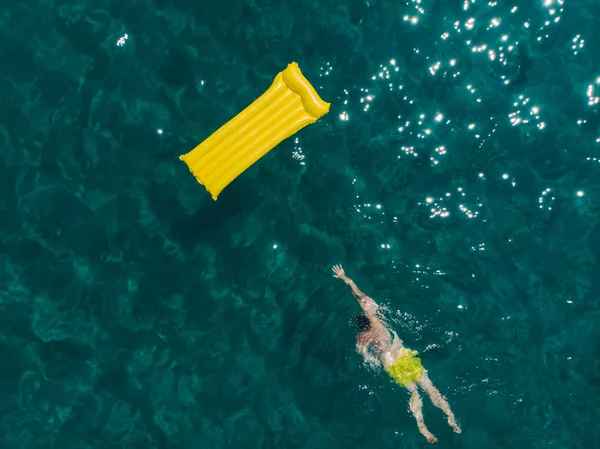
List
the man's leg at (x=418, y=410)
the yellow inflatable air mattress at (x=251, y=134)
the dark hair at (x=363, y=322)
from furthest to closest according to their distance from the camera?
the man's leg at (x=418, y=410), the dark hair at (x=363, y=322), the yellow inflatable air mattress at (x=251, y=134)

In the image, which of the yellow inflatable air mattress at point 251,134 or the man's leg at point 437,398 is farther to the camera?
the man's leg at point 437,398

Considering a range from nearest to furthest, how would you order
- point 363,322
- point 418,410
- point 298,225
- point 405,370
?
point 363,322, point 405,370, point 418,410, point 298,225

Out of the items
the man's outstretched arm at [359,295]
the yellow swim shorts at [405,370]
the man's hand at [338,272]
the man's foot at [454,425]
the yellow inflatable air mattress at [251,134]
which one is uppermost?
the yellow inflatable air mattress at [251,134]

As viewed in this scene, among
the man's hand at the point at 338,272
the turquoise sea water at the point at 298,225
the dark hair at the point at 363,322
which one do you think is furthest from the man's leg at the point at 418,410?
the man's hand at the point at 338,272

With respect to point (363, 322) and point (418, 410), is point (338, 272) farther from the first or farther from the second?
point (418, 410)

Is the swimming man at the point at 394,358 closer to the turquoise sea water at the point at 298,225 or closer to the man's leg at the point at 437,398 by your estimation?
the man's leg at the point at 437,398

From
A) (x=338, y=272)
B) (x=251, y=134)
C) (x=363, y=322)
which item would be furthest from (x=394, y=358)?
(x=251, y=134)

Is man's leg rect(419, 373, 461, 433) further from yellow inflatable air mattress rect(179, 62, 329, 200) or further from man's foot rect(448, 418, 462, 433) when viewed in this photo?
yellow inflatable air mattress rect(179, 62, 329, 200)
